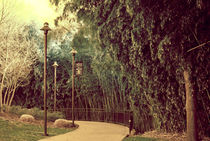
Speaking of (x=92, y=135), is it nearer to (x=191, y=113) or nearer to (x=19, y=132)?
(x=19, y=132)

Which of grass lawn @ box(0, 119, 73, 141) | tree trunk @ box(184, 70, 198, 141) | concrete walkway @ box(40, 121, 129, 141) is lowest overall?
concrete walkway @ box(40, 121, 129, 141)

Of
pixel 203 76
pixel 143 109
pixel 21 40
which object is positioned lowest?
pixel 143 109

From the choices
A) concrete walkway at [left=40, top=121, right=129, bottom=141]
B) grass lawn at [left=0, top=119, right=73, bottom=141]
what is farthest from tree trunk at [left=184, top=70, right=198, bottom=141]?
grass lawn at [left=0, top=119, right=73, bottom=141]

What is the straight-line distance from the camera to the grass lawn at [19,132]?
389 inches

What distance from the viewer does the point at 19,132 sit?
10.9 meters

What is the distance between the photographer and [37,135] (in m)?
10.6

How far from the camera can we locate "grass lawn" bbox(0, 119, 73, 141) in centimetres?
988

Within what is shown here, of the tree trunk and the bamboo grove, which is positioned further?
the tree trunk

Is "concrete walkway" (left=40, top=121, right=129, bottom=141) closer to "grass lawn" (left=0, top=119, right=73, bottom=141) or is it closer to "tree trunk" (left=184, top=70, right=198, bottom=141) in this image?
"grass lawn" (left=0, top=119, right=73, bottom=141)

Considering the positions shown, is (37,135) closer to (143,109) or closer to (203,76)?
(143,109)

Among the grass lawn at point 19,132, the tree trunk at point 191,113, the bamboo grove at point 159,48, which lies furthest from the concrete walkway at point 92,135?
the tree trunk at point 191,113

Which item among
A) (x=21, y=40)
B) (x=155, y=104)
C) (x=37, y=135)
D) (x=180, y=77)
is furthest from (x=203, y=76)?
(x=21, y=40)

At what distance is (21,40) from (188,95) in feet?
57.8

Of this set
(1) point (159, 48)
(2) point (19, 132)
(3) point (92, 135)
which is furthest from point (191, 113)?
(2) point (19, 132)
